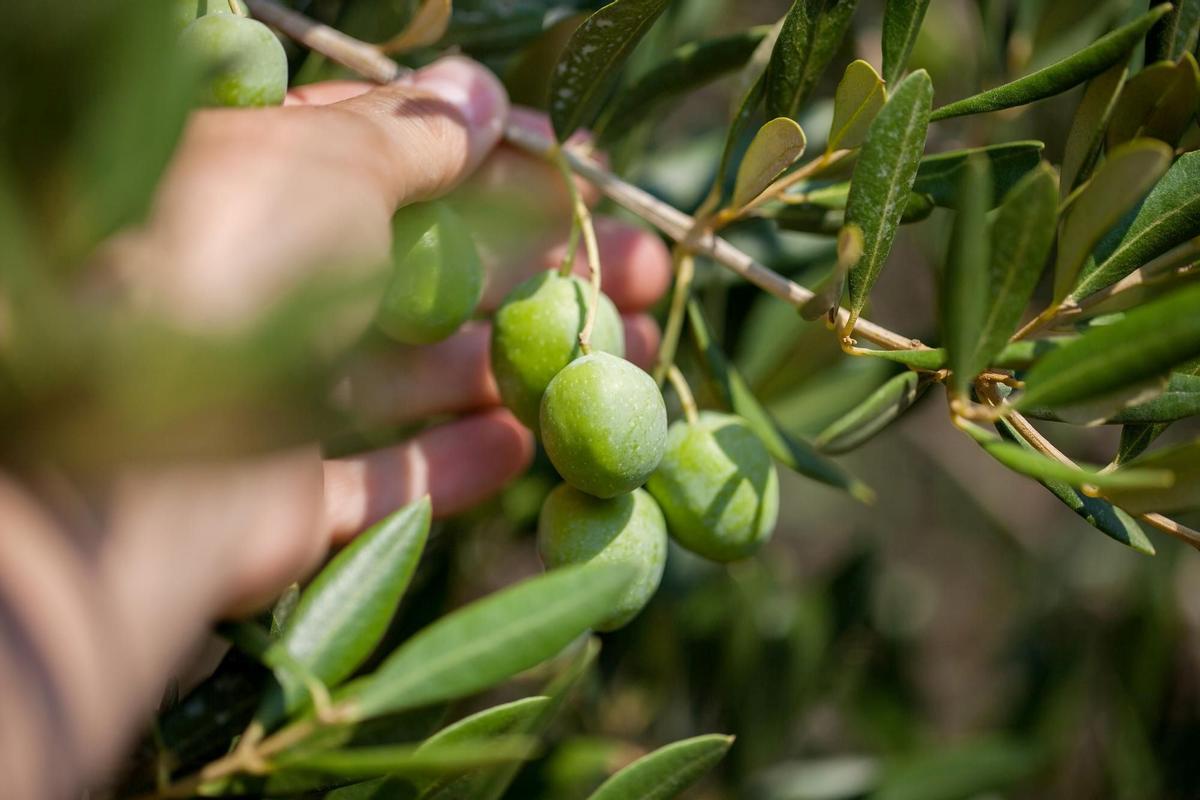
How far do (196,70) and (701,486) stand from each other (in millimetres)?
595

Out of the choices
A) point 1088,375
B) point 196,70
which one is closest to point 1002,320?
point 1088,375

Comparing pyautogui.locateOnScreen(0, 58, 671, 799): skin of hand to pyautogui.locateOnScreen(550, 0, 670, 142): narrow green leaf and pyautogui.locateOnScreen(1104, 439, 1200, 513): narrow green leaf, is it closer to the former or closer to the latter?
pyautogui.locateOnScreen(550, 0, 670, 142): narrow green leaf

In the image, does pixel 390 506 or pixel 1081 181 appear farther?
pixel 390 506

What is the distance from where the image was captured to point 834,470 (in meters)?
1.03

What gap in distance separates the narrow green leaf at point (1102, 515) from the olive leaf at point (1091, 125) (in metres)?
0.22

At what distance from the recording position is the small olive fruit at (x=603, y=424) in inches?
29.8

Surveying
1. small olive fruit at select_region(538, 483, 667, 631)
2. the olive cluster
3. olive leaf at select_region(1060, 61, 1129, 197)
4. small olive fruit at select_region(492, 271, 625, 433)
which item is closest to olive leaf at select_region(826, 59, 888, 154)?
olive leaf at select_region(1060, 61, 1129, 197)

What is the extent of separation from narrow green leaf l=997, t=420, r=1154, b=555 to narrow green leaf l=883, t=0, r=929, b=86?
336 mm

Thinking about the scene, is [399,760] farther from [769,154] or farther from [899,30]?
[899,30]

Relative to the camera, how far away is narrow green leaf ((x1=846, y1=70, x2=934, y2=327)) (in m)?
0.69

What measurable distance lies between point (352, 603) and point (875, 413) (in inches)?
17.1

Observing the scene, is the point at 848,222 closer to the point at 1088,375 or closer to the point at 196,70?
the point at 1088,375

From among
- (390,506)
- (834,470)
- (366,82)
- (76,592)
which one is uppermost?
(366,82)

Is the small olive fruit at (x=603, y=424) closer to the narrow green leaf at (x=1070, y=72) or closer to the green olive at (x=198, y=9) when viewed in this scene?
the narrow green leaf at (x=1070, y=72)
